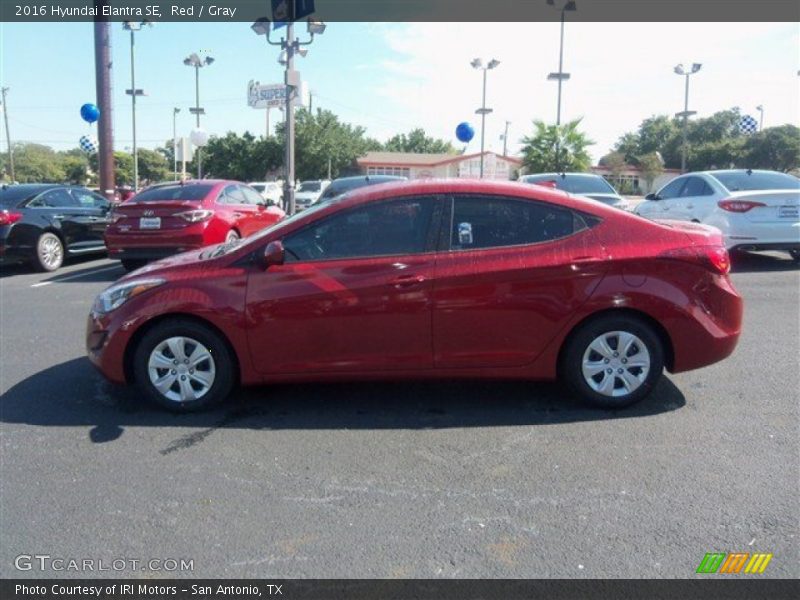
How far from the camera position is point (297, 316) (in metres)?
4.59

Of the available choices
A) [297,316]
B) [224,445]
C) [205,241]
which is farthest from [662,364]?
[205,241]

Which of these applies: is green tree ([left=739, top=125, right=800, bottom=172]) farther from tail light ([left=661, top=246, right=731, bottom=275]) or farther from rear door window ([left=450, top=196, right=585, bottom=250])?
rear door window ([left=450, top=196, right=585, bottom=250])

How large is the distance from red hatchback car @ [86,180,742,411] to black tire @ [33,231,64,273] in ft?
25.8

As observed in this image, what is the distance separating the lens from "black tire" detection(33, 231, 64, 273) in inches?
455

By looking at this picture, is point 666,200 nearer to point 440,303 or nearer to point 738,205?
point 738,205

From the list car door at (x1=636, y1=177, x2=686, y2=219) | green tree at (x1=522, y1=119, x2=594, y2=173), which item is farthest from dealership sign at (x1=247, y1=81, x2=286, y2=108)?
green tree at (x1=522, y1=119, x2=594, y2=173)

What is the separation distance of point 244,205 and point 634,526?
9442 mm

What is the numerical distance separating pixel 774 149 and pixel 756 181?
1539 inches

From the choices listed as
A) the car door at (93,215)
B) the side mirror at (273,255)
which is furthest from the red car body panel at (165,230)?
the side mirror at (273,255)

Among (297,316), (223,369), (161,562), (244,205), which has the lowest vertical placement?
(161,562)

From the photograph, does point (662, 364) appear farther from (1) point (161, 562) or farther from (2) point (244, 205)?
(2) point (244, 205)
